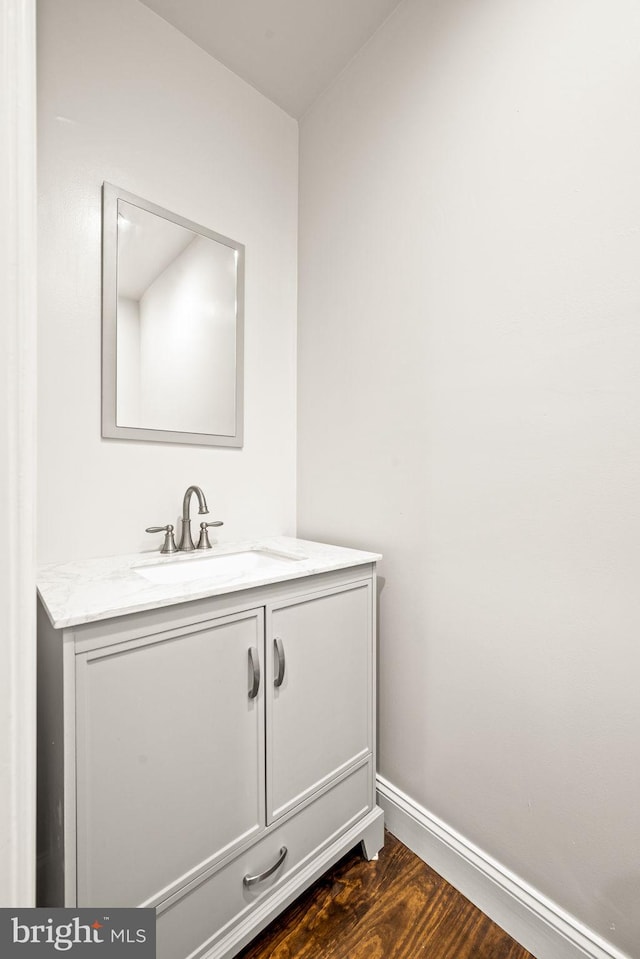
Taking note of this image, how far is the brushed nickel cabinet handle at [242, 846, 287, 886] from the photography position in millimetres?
1042

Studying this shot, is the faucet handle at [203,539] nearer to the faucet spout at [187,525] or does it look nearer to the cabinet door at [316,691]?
the faucet spout at [187,525]

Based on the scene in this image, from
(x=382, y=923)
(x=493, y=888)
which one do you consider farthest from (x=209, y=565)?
(x=493, y=888)

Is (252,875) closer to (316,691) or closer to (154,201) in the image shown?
(316,691)

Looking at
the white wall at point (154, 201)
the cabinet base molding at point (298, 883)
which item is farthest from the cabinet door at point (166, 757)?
the white wall at point (154, 201)

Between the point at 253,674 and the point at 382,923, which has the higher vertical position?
the point at 253,674

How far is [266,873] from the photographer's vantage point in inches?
42.4

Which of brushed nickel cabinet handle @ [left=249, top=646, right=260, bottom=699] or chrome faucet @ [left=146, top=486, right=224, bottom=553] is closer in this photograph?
brushed nickel cabinet handle @ [left=249, top=646, right=260, bottom=699]

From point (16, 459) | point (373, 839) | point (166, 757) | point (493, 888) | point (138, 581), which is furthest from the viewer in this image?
point (373, 839)

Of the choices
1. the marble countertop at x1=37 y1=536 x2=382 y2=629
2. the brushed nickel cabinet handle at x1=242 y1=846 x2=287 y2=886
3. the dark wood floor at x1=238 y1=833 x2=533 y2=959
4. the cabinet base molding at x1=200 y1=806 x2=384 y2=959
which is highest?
the marble countertop at x1=37 y1=536 x2=382 y2=629

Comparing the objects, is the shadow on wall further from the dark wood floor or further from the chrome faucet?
the chrome faucet

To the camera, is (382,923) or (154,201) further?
(154,201)

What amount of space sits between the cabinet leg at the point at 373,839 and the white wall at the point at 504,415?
14 centimetres

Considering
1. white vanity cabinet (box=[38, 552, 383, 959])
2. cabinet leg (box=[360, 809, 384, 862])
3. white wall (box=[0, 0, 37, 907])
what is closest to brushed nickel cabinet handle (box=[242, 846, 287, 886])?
white vanity cabinet (box=[38, 552, 383, 959])

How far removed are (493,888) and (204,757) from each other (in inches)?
34.8
